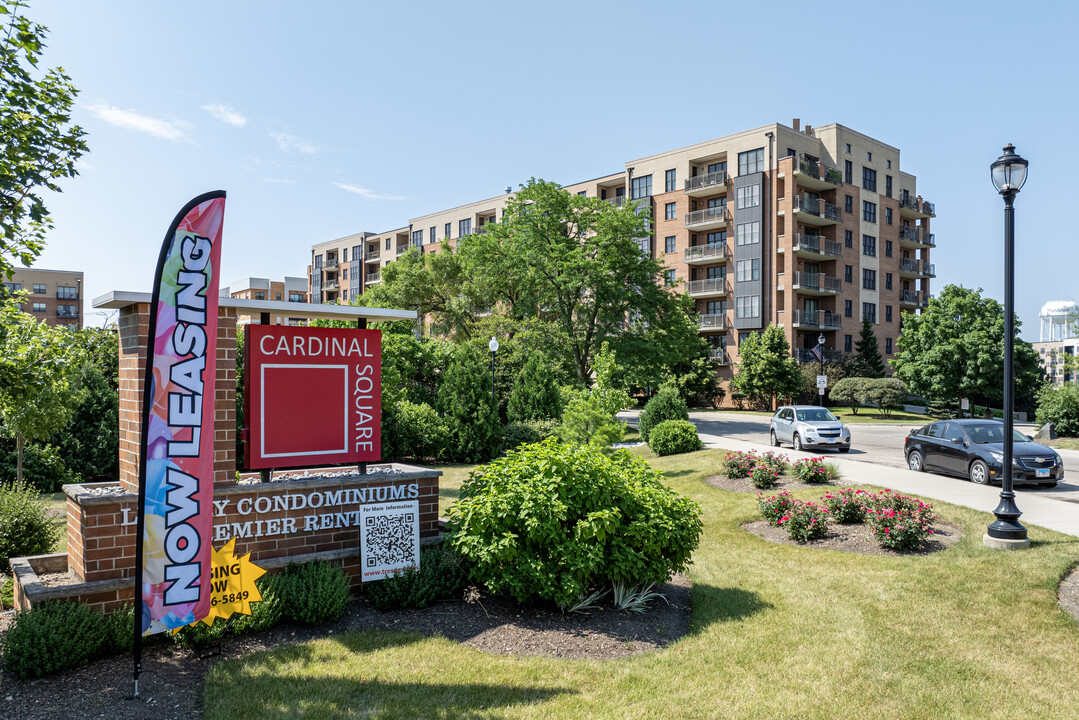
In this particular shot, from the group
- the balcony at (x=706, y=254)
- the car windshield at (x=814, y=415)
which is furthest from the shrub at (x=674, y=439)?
the balcony at (x=706, y=254)

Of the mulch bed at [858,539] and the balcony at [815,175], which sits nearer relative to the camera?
the mulch bed at [858,539]

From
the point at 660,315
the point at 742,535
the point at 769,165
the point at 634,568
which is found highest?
the point at 769,165

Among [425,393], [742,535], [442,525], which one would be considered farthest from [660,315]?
[442,525]

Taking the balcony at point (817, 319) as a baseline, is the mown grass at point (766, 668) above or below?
below

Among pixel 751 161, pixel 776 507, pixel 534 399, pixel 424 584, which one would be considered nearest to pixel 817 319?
pixel 751 161

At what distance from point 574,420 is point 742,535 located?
5065 mm

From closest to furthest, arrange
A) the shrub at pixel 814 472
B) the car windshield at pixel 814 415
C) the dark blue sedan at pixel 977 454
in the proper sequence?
the dark blue sedan at pixel 977 454 → the shrub at pixel 814 472 → the car windshield at pixel 814 415

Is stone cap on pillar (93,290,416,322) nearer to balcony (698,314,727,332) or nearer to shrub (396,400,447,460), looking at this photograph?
shrub (396,400,447,460)

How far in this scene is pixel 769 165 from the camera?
50.5m

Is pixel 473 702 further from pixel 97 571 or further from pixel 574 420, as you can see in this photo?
pixel 574 420

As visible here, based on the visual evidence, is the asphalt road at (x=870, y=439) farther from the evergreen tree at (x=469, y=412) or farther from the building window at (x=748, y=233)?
the building window at (x=748, y=233)

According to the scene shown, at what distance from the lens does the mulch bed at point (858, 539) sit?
970 centimetres

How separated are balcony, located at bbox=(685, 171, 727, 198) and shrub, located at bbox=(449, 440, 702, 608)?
49.2 metres

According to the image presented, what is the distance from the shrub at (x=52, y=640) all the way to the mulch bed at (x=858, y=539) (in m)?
9.06
